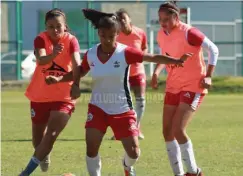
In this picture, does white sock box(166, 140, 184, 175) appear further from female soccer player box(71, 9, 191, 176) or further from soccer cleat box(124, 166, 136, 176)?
female soccer player box(71, 9, 191, 176)

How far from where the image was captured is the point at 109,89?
26.3 ft

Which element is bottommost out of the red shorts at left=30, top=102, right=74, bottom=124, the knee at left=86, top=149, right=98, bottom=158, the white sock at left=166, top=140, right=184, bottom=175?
the white sock at left=166, top=140, right=184, bottom=175

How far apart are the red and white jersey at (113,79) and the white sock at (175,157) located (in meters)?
1.09

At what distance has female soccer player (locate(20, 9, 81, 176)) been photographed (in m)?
8.70

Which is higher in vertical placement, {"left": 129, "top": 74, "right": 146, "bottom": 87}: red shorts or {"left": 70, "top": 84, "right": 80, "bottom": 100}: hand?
{"left": 70, "top": 84, "right": 80, "bottom": 100}: hand

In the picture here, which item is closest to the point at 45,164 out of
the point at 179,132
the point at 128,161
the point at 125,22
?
the point at 128,161

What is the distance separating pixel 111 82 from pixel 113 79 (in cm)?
4

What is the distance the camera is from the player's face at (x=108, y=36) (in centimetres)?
793

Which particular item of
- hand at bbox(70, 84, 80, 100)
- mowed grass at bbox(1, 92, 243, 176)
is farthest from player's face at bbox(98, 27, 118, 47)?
mowed grass at bbox(1, 92, 243, 176)

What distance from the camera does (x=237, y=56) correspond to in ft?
111

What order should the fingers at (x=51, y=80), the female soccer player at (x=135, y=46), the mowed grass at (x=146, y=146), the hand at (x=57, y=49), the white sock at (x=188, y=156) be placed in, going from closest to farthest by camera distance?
the fingers at (x=51, y=80), the hand at (x=57, y=49), the white sock at (x=188, y=156), the mowed grass at (x=146, y=146), the female soccer player at (x=135, y=46)

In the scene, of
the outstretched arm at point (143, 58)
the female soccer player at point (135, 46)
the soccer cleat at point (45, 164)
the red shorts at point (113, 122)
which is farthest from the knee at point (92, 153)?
the female soccer player at point (135, 46)

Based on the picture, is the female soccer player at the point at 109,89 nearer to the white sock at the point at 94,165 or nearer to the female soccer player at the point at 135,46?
the white sock at the point at 94,165

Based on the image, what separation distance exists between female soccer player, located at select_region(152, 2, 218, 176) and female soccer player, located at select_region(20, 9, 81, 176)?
1.18 m
